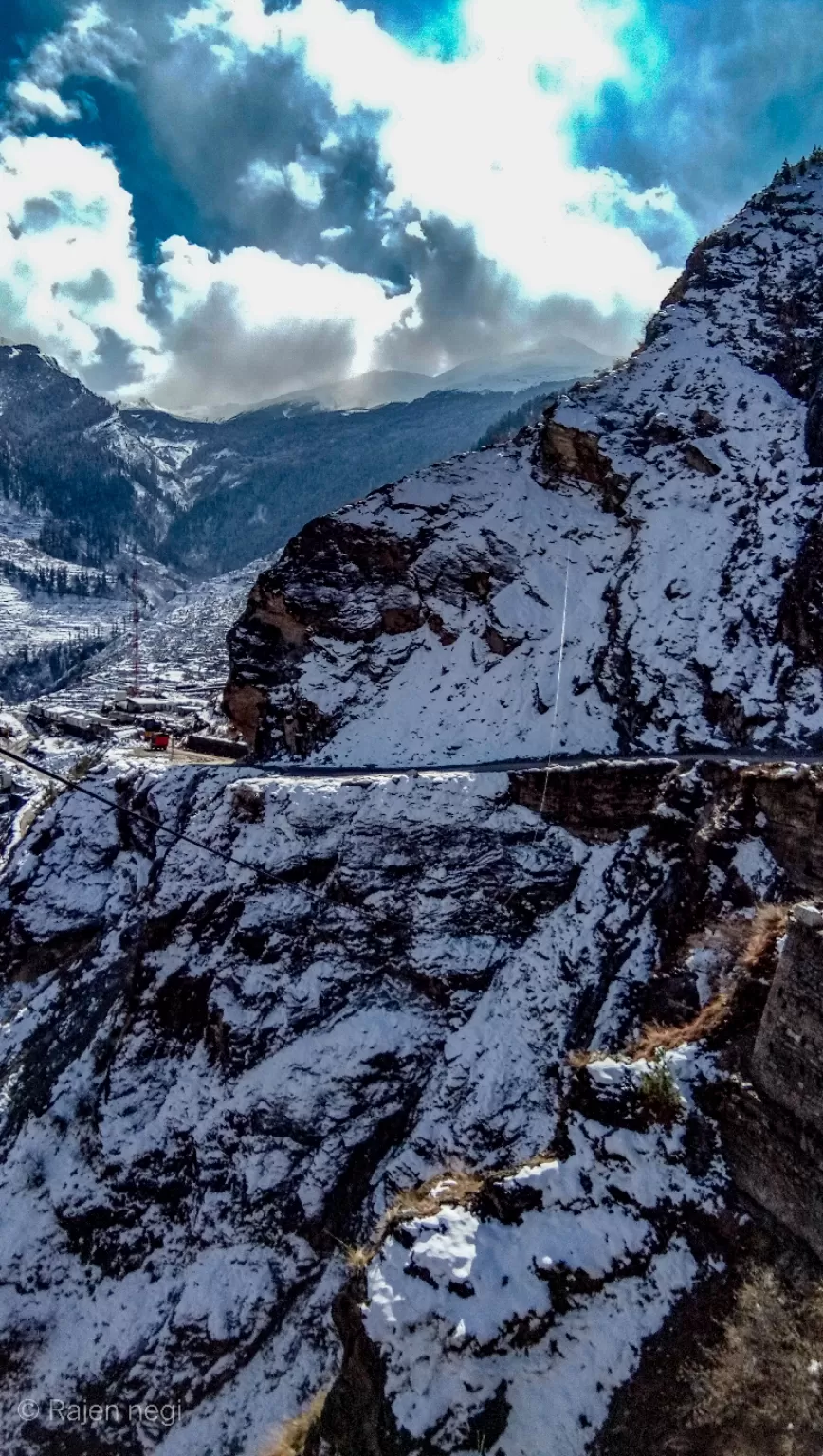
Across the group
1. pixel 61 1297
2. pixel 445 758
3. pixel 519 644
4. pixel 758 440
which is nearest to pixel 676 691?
pixel 519 644

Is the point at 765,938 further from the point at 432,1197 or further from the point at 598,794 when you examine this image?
the point at 598,794

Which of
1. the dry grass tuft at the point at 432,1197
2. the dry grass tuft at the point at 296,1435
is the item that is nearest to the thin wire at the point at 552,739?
the dry grass tuft at the point at 432,1197

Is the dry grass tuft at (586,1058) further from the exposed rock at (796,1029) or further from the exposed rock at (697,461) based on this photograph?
the exposed rock at (697,461)

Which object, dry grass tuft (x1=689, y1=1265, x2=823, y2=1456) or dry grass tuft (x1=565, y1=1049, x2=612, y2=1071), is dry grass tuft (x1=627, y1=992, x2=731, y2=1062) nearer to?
dry grass tuft (x1=565, y1=1049, x2=612, y2=1071)

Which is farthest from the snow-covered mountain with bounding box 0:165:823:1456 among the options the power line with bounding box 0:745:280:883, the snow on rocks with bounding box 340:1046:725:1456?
the power line with bounding box 0:745:280:883

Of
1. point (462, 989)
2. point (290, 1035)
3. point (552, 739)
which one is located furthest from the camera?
point (552, 739)

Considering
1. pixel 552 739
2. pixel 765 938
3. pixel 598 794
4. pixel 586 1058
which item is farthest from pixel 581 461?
pixel 586 1058
